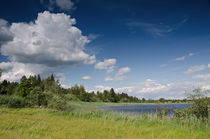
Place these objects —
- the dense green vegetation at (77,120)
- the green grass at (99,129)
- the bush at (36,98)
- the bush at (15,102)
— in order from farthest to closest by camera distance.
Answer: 1. the bush at (36,98)
2. the bush at (15,102)
3. the dense green vegetation at (77,120)
4. the green grass at (99,129)

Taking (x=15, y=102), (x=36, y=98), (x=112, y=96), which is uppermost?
(x=36, y=98)

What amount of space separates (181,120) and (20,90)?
157 feet

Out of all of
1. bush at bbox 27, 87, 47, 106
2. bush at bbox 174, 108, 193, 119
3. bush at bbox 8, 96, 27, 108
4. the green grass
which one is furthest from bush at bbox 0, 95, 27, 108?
bush at bbox 174, 108, 193, 119

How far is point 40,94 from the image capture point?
3177cm

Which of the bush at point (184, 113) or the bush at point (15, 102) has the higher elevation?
the bush at point (184, 113)

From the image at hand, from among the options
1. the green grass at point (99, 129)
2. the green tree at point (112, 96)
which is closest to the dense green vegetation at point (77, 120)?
the green grass at point (99, 129)

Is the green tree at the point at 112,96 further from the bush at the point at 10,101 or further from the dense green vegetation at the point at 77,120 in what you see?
the bush at the point at 10,101

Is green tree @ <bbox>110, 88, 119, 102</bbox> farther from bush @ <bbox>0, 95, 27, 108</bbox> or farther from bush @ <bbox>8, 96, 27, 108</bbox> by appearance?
bush @ <bbox>0, 95, 27, 108</bbox>

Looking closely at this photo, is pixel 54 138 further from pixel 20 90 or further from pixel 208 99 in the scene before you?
pixel 20 90

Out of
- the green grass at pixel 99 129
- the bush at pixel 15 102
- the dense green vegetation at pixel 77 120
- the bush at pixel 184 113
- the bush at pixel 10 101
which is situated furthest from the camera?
the bush at pixel 15 102

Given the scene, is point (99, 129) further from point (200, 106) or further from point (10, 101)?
point (10, 101)

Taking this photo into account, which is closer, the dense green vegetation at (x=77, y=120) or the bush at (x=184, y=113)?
the dense green vegetation at (x=77, y=120)

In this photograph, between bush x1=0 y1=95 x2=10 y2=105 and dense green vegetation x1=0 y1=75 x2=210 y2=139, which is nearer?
dense green vegetation x1=0 y1=75 x2=210 y2=139

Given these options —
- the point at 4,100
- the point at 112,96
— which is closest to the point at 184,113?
the point at 4,100
